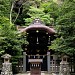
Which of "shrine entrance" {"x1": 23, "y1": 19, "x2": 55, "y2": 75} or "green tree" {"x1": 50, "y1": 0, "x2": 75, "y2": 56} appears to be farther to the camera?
"shrine entrance" {"x1": 23, "y1": 19, "x2": 55, "y2": 75}

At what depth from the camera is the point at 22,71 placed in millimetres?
17453

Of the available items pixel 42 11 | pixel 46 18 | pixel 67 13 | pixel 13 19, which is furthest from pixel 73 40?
pixel 13 19

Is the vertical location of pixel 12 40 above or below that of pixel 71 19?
below

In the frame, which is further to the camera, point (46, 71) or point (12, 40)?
point (46, 71)

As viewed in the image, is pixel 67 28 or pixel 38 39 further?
pixel 38 39

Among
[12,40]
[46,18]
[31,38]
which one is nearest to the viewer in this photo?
[12,40]

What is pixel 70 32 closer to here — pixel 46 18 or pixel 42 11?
pixel 46 18

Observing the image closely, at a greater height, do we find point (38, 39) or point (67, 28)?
point (67, 28)

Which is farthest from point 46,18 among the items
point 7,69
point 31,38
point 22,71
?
point 7,69

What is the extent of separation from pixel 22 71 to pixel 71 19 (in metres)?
6.64

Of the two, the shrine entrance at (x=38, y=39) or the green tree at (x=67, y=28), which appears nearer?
the green tree at (x=67, y=28)

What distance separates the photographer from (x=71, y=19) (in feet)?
Result: 43.2

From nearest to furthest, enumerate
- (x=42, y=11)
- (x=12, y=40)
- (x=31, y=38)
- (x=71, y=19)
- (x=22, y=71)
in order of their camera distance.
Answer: (x=71, y=19), (x=12, y=40), (x=22, y=71), (x=31, y=38), (x=42, y=11)

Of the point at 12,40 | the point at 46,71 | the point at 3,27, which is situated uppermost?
the point at 3,27
